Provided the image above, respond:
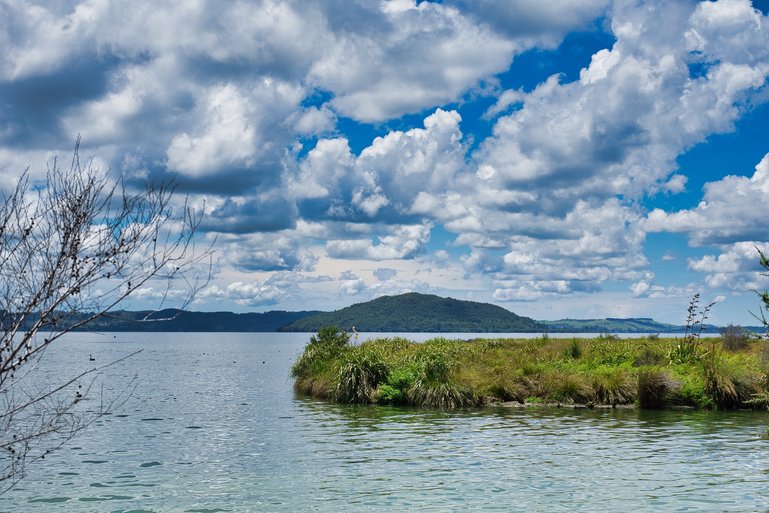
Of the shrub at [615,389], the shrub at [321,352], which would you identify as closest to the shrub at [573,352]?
the shrub at [615,389]

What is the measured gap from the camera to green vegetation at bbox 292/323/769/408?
32.0 metres

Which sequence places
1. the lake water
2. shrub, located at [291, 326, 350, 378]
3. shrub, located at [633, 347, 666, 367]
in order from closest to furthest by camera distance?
the lake water, shrub, located at [633, 347, 666, 367], shrub, located at [291, 326, 350, 378]

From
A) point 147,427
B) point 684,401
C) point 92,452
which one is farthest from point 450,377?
point 92,452

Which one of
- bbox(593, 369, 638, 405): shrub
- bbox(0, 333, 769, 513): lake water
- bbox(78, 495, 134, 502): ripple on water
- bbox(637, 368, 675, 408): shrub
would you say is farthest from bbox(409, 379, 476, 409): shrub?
bbox(78, 495, 134, 502): ripple on water

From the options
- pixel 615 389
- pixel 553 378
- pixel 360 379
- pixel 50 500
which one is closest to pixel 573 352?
pixel 553 378

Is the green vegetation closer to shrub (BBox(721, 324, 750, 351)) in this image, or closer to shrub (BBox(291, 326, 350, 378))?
shrub (BBox(291, 326, 350, 378))

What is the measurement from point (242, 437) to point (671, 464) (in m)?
15.7

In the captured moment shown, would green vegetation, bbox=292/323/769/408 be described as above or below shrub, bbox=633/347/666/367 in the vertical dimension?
below

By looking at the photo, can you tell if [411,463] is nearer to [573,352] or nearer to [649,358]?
A: [649,358]

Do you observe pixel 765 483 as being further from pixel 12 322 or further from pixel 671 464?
pixel 12 322

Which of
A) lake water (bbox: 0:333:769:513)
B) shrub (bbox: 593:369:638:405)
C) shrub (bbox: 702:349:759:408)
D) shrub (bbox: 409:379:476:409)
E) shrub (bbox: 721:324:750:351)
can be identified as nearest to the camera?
lake water (bbox: 0:333:769:513)

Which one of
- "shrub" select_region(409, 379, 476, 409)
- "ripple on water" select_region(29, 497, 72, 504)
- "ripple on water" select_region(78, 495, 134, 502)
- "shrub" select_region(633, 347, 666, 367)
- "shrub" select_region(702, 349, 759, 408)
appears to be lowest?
"ripple on water" select_region(29, 497, 72, 504)

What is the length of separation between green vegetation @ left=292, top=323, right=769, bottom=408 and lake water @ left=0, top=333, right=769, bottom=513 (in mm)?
1744

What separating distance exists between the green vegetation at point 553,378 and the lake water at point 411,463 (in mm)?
1744
